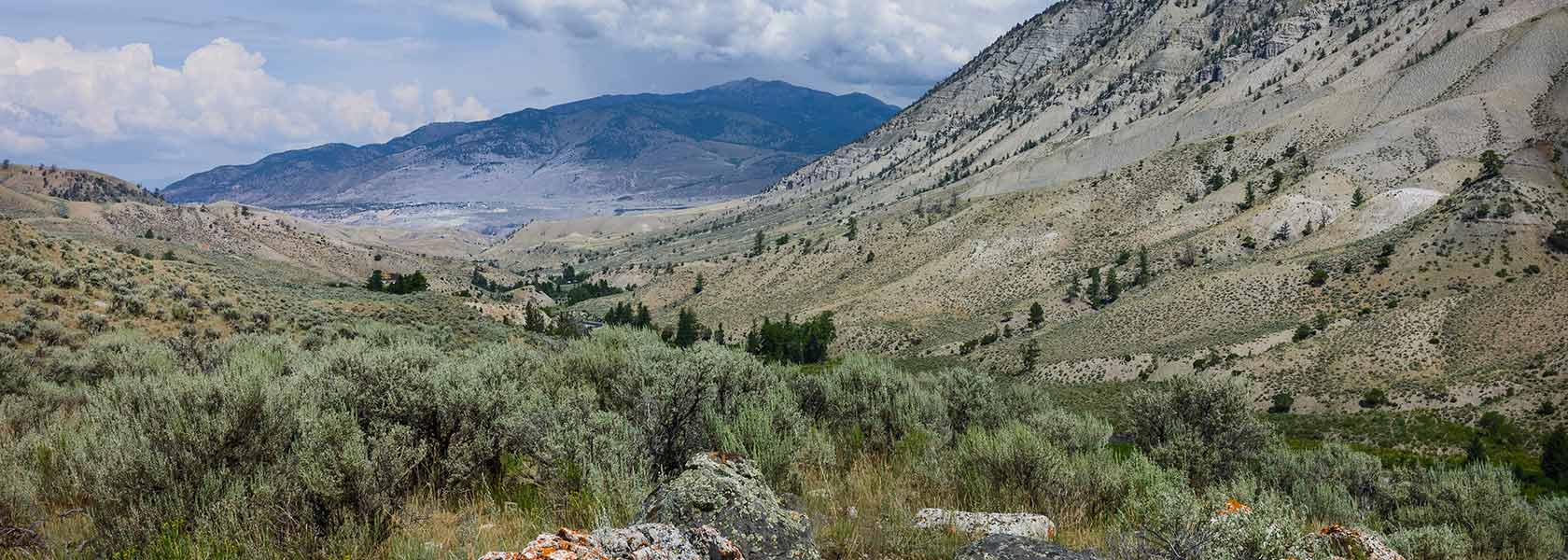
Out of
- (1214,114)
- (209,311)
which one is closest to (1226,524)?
(209,311)

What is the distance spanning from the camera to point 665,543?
3844 millimetres

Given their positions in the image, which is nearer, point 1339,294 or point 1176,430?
point 1176,430

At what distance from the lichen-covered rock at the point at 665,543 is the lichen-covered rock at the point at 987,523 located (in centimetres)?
230

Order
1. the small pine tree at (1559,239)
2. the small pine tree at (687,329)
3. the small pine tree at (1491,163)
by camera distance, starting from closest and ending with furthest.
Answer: the small pine tree at (1559,239), the small pine tree at (1491,163), the small pine tree at (687,329)

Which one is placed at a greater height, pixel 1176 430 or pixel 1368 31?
pixel 1368 31

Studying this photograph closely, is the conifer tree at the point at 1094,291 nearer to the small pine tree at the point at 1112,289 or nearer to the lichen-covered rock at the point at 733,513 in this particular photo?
the small pine tree at the point at 1112,289

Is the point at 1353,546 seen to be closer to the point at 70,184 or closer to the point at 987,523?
the point at 987,523

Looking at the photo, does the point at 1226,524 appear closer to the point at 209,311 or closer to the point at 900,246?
the point at 209,311

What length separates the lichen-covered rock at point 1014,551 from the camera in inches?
187

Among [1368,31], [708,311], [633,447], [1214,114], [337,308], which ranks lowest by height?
[708,311]

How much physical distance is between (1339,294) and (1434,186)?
35272mm

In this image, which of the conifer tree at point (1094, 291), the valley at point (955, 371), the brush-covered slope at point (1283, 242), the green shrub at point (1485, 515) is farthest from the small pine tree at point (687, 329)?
the green shrub at point (1485, 515)

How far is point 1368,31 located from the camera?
14238 cm

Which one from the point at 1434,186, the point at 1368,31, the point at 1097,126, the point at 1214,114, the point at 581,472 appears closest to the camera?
the point at 581,472
